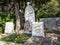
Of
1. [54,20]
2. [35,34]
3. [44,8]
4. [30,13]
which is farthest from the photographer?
[44,8]

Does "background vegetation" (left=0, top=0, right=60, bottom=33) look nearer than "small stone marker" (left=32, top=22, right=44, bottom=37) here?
No

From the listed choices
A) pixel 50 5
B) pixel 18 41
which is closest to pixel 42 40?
pixel 18 41

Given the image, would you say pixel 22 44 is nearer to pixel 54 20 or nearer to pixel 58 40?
pixel 58 40

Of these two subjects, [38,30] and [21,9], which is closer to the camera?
[38,30]

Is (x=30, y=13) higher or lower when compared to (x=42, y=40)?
higher

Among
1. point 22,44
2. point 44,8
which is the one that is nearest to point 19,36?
point 22,44

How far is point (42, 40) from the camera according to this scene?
8.10 metres

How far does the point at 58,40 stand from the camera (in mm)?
8289

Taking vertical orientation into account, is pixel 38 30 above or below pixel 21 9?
below

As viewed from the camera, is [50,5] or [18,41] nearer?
[18,41]

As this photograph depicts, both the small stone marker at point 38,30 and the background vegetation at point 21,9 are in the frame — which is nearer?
the small stone marker at point 38,30

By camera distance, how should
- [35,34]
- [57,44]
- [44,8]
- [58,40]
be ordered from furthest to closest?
[44,8], [35,34], [58,40], [57,44]

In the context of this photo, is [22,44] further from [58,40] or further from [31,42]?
[58,40]

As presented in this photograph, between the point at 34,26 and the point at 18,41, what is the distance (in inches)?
48.1
